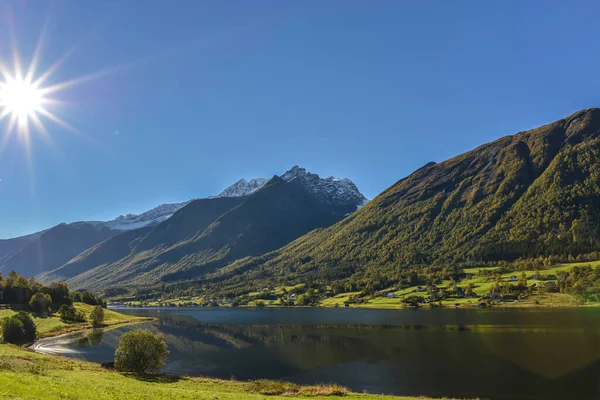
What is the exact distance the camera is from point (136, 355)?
213ft

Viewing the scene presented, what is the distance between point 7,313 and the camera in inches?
4993

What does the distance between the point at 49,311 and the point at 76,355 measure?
84.1 meters

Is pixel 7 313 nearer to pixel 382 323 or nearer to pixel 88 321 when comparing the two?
pixel 88 321

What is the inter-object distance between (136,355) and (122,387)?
24867 millimetres

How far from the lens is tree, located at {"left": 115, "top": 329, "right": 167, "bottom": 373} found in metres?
64.9

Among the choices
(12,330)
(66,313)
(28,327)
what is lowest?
(66,313)

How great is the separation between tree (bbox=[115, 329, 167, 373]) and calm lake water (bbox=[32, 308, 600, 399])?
10.0 m

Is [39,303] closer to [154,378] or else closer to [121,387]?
[154,378]

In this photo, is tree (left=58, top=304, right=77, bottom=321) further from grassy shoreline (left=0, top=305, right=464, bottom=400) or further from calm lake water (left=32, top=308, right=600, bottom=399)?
grassy shoreline (left=0, top=305, right=464, bottom=400)

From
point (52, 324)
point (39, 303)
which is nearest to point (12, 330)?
point (52, 324)

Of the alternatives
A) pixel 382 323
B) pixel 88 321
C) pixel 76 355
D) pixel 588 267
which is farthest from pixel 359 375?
pixel 588 267

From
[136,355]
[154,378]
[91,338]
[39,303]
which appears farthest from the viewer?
[39,303]

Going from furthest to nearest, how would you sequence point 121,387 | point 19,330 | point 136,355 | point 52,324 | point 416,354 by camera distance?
1. point 52,324
2. point 19,330
3. point 416,354
4. point 136,355
5. point 121,387

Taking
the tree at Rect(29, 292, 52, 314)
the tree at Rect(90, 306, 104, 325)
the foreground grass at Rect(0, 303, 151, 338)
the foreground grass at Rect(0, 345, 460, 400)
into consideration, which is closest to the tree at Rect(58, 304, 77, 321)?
the foreground grass at Rect(0, 303, 151, 338)
